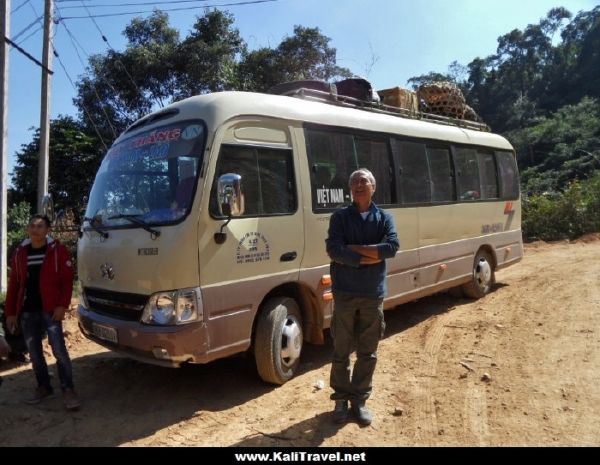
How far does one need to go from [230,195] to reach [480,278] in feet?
18.4

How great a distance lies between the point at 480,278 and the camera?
8.07 meters

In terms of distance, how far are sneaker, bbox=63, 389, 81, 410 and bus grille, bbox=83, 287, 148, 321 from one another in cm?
74

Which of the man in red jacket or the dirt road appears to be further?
the man in red jacket

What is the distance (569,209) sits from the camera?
1706cm

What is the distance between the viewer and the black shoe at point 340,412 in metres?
3.75

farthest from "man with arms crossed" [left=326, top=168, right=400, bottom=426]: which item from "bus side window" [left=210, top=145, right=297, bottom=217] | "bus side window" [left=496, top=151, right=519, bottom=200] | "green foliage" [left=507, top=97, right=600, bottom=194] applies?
"green foliage" [left=507, top=97, right=600, bottom=194]

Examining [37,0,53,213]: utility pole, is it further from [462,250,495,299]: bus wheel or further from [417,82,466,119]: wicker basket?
[462,250,495,299]: bus wheel

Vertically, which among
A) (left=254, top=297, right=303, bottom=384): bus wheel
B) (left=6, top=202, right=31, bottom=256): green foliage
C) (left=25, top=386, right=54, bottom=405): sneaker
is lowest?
(left=25, top=386, right=54, bottom=405): sneaker

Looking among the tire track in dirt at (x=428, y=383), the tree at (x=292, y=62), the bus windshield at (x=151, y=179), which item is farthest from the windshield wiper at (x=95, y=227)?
the tree at (x=292, y=62)

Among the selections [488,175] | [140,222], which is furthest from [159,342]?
[488,175]

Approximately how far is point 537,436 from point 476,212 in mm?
4703

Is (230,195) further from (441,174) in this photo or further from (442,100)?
(442,100)

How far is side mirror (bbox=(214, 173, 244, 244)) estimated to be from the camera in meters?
3.86

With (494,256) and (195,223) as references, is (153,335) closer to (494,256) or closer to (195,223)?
(195,223)
